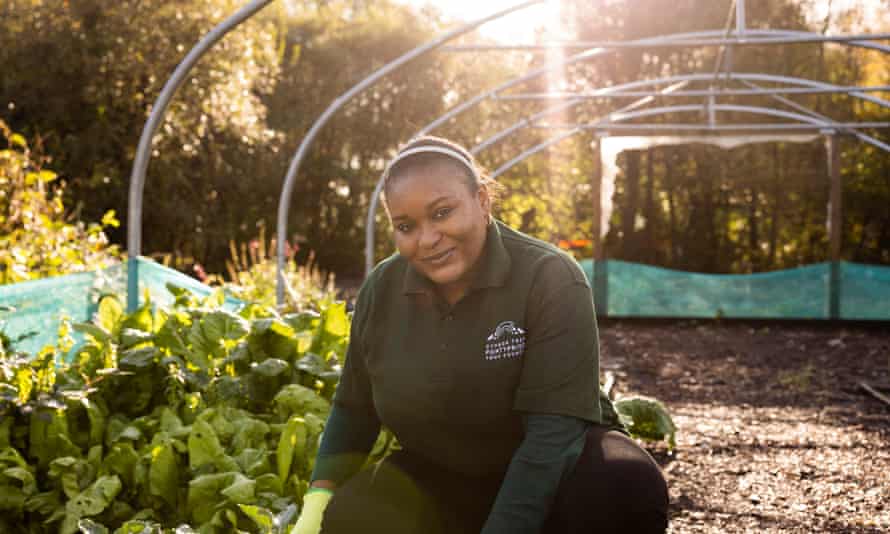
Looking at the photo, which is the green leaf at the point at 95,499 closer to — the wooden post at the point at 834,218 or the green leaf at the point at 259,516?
the green leaf at the point at 259,516

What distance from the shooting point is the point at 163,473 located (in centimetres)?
257

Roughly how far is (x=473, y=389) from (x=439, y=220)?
350mm

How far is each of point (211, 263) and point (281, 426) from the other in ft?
29.5

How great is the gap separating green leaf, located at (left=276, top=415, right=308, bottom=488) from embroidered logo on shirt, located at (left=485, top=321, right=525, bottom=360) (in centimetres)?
92

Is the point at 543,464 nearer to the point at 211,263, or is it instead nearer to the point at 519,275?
the point at 519,275

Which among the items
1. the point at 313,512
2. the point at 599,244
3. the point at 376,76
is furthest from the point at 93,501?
the point at 599,244

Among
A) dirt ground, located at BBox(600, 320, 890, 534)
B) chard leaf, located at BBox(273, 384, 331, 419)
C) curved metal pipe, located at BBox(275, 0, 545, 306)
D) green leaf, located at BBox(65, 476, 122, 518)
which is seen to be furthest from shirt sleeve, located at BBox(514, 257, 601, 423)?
curved metal pipe, located at BBox(275, 0, 545, 306)

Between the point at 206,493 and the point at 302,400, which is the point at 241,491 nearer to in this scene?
the point at 206,493

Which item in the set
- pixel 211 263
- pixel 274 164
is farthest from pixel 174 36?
pixel 274 164

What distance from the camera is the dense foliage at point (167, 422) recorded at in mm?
2531

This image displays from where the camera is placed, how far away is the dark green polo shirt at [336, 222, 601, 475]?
1.86 m

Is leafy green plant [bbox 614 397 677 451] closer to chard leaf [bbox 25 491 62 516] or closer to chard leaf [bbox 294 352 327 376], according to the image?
chard leaf [bbox 294 352 327 376]

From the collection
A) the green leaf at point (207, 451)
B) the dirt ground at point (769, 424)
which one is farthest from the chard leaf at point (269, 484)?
the dirt ground at point (769, 424)

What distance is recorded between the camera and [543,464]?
1790mm
